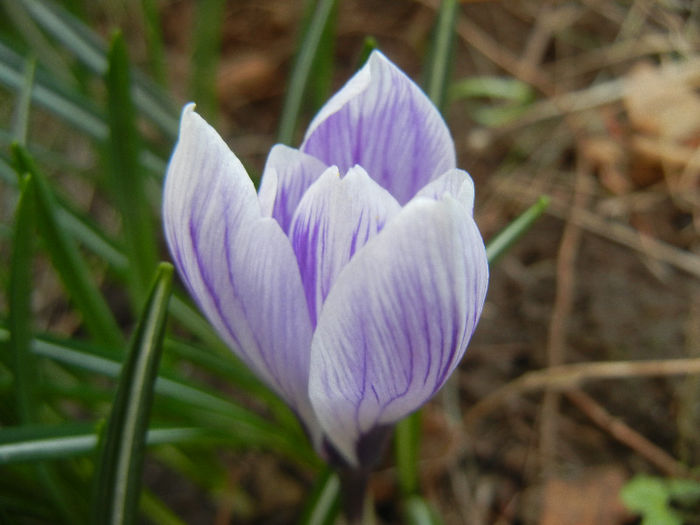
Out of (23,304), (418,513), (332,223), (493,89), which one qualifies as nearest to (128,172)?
(23,304)

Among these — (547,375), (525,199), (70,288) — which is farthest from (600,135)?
(70,288)

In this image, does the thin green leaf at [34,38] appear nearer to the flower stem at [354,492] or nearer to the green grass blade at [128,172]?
the green grass blade at [128,172]

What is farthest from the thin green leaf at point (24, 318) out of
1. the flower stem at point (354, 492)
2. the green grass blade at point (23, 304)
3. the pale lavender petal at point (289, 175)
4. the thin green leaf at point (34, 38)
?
the thin green leaf at point (34, 38)

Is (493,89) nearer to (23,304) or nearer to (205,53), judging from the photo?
(205,53)

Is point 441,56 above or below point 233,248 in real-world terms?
above

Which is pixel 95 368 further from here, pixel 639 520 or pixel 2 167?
pixel 639 520

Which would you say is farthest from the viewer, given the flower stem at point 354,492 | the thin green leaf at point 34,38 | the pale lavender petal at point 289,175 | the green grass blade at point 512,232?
the thin green leaf at point 34,38
